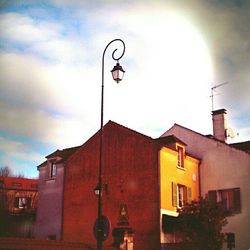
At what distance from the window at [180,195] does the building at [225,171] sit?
4.50 feet

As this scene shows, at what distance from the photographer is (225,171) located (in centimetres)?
2333

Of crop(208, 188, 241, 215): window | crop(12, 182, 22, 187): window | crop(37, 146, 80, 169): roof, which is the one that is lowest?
crop(208, 188, 241, 215): window

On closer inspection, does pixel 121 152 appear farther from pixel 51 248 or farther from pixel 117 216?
pixel 51 248

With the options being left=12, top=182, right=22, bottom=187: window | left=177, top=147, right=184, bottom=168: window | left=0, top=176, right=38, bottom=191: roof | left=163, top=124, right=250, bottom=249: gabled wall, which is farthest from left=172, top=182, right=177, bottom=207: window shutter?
left=12, top=182, right=22, bottom=187: window

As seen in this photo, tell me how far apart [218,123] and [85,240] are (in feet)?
33.5

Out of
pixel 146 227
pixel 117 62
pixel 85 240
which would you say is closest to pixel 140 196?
Answer: pixel 146 227

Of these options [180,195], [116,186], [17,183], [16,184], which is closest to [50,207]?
[116,186]

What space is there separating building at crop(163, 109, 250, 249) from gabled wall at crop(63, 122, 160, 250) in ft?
13.3

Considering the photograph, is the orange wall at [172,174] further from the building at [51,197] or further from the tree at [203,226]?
the building at [51,197]

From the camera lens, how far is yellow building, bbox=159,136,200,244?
20812mm

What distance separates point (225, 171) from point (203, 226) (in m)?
5.10

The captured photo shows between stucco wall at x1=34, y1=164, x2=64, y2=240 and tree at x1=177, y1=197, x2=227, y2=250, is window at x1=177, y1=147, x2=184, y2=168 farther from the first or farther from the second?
stucco wall at x1=34, y1=164, x2=64, y2=240

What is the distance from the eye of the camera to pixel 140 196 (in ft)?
70.8

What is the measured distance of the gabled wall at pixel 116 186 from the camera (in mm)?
21016
